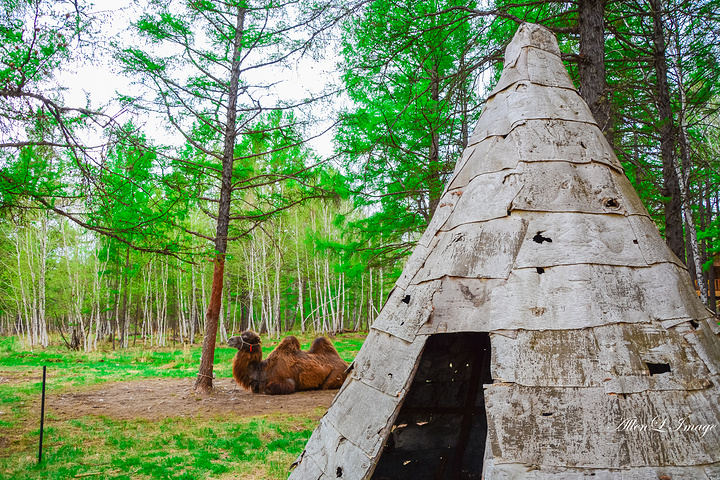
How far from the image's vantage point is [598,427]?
2.02 metres

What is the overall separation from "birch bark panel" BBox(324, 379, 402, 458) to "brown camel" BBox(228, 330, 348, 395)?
776 cm

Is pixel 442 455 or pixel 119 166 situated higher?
pixel 119 166

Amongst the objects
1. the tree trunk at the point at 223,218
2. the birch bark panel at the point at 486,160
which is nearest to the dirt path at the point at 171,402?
the tree trunk at the point at 223,218

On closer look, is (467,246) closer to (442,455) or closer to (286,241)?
(442,455)

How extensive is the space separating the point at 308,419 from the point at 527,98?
6.94 metres

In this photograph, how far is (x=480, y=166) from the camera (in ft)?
10.3

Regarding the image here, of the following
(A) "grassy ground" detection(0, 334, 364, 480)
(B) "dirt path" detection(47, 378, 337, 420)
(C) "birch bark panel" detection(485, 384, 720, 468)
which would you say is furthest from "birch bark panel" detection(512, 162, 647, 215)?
(B) "dirt path" detection(47, 378, 337, 420)

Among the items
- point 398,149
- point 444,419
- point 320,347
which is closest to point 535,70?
point 444,419

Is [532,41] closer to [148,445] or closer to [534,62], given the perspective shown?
[534,62]

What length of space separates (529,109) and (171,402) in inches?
368

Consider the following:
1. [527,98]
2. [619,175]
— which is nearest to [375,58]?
[527,98]

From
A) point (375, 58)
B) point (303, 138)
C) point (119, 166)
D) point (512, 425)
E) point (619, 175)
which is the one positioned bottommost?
point (512, 425)

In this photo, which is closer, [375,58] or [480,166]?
[480,166]

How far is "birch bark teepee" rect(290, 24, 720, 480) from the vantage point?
Answer: 2.02 metres
